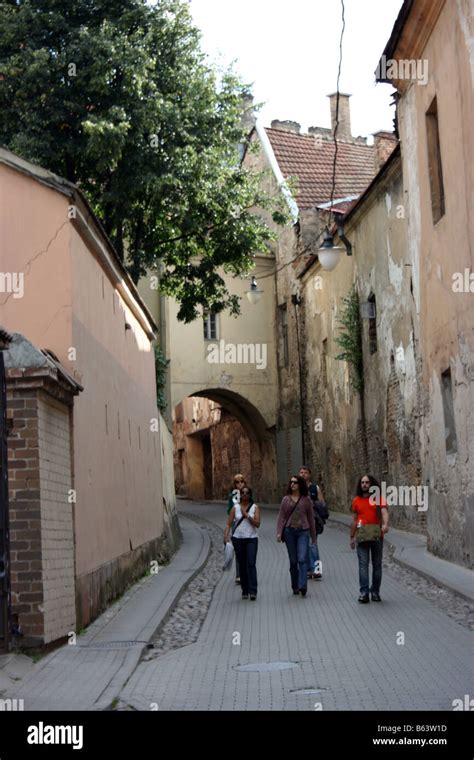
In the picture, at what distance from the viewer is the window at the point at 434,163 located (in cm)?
1703

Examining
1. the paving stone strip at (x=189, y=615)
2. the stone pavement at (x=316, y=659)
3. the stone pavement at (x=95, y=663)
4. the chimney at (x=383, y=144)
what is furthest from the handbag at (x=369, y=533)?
the chimney at (x=383, y=144)

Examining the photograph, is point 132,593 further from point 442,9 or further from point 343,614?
point 442,9

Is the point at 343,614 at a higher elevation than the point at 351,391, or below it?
below

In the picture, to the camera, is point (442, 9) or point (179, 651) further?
point (442, 9)

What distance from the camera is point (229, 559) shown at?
14945mm

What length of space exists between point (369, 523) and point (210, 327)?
980 inches

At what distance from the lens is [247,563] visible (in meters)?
14.4

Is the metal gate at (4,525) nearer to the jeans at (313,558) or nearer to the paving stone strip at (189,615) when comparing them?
the paving stone strip at (189,615)

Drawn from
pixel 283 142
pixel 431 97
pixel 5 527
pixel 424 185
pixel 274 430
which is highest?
pixel 283 142

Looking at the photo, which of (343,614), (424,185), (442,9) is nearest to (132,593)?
(343,614)

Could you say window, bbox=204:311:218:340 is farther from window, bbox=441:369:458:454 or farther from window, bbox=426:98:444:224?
window, bbox=441:369:458:454

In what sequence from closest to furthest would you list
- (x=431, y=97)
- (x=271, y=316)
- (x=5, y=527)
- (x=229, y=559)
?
(x=5, y=527) → (x=229, y=559) → (x=431, y=97) → (x=271, y=316)
